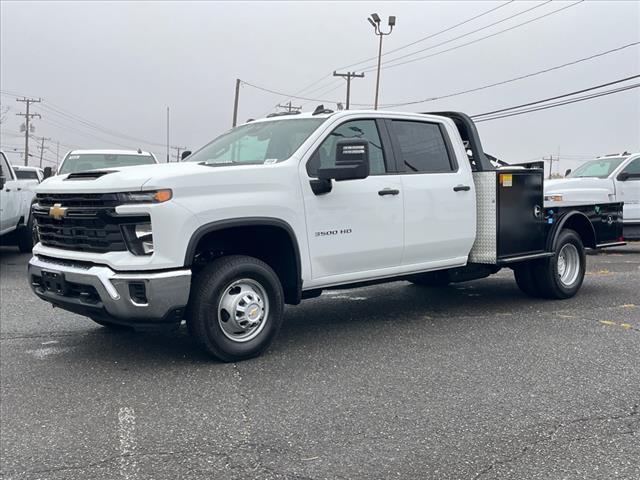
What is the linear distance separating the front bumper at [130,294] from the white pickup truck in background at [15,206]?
6079 mm

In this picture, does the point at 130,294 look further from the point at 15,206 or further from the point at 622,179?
the point at 622,179

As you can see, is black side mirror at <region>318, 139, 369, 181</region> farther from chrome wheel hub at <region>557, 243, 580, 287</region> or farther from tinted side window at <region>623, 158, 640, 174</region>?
tinted side window at <region>623, 158, 640, 174</region>

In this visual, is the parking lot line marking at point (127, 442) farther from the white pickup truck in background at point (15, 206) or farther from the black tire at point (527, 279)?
the white pickup truck in background at point (15, 206)

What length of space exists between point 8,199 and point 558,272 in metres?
8.48

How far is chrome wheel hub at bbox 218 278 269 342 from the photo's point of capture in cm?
512

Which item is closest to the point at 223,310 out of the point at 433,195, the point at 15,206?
the point at 433,195

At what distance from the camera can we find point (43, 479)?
338cm

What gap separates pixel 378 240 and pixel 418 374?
4.69 feet

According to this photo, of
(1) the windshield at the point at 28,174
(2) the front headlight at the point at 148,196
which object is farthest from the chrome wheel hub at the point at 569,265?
(1) the windshield at the point at 28,174

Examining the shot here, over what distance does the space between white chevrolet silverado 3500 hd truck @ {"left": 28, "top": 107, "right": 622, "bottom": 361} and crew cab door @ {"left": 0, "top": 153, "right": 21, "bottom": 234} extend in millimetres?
5521

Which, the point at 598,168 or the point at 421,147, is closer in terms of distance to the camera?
the point at 421,147

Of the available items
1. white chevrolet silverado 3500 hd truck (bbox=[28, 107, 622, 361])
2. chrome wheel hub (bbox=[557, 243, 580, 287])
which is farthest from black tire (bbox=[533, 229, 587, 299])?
white chevrolet silverado 3500 hd truck (bbox=[28, 107, 622, 361])

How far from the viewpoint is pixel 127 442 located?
3.80 metres

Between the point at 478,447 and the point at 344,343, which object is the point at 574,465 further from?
the point at 344,343
